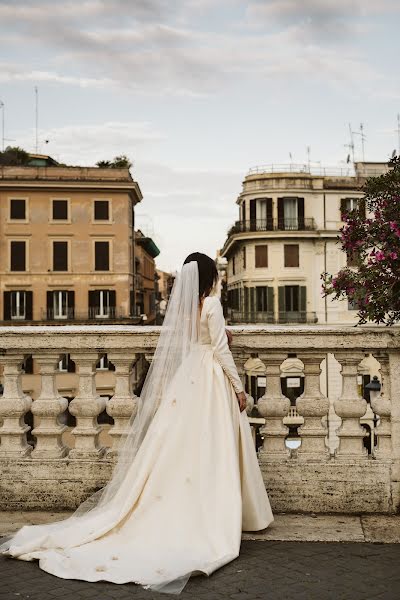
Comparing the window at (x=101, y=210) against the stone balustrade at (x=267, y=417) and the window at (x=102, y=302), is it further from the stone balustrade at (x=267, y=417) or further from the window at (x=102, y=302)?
the stone balustrade at (x=267, y=417)

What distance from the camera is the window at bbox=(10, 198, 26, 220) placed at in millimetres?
49781

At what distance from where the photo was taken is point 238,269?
56.9m

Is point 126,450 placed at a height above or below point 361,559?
above

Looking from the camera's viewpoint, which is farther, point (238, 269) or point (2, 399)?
point (238, 269)

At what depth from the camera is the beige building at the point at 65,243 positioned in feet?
163

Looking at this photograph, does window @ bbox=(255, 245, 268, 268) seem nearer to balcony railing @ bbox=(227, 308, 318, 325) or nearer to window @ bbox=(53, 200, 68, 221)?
balcony railing @ bbox=(227, 308, 318, 325)

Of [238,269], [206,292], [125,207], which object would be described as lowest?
[206,292]

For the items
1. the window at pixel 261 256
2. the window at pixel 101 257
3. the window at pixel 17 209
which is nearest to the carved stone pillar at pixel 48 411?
the window at pixel 101 257

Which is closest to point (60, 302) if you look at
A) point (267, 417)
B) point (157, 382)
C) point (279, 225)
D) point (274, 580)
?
point (279, 225)

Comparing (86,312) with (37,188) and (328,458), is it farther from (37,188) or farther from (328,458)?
(328,458)

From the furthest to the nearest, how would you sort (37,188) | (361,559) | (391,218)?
(37,188), (391,218), (361,559)

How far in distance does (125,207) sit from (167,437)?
46.5 m

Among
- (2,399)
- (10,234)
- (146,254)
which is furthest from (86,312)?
(2,399)

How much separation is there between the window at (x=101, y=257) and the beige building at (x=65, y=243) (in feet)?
0.04
